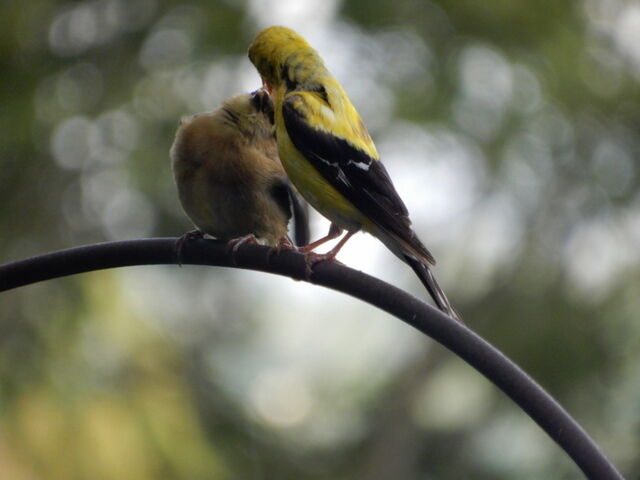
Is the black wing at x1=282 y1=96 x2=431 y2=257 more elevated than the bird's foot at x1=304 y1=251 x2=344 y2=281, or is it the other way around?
the black wing at x1=282 y1=96 x2=431 y2=257

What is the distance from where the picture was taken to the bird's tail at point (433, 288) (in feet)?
9.55

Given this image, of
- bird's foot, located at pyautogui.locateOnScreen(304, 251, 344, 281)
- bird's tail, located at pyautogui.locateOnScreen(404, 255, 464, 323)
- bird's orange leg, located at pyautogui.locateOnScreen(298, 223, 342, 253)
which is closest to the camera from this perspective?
bird's foot, located at pyautogui.locateOnScreen(304, 251, 344, 281)

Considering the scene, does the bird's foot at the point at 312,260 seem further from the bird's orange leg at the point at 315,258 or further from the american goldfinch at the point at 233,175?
the american goldfinch at the point at 233,175

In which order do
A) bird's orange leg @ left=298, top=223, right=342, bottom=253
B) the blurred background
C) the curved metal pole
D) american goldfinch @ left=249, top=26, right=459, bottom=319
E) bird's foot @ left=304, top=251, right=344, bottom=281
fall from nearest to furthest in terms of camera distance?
the curved metal pole → bird's foot @ left=304, top=251, right=344, bottom=281 → american goldfinch @ left=249, top=26, right=459, bottom=319 → bird's orange leg @ left=298, top=223, right=342, bottom=253 → the blurred background

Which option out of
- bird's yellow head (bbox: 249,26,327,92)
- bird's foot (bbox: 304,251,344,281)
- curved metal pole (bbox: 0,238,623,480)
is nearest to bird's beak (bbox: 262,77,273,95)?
bird's yellow head (bbox: 249,26,327,92)

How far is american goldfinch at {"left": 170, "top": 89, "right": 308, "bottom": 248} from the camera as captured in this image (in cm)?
343

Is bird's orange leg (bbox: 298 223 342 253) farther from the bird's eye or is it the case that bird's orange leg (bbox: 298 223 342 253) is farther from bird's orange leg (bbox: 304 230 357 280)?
the bird's eye

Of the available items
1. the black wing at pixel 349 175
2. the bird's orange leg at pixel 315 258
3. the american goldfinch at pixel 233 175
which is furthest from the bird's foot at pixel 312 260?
the american goldfinch at pixel 233 175

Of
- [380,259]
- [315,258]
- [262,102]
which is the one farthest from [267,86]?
[380,259]

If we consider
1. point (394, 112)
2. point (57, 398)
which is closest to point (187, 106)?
point (394, 112)

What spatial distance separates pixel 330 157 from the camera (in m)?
3.13

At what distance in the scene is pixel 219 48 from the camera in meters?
7.00

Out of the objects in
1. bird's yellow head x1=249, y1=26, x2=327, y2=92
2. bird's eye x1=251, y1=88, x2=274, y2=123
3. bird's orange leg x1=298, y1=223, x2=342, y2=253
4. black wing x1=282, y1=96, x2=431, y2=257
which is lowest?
bird's orange leg x1=298, y1=223, x2=342, y2=253

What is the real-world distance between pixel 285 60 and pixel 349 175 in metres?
0.51
